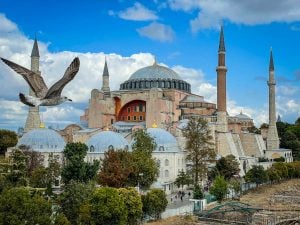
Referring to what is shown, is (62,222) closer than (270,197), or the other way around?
(62,222)

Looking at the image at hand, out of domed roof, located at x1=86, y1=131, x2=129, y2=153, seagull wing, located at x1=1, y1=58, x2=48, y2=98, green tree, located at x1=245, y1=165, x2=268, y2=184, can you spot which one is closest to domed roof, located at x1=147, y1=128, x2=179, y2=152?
domed roof, located at x1=86, y1=131, x2=129, y2=153

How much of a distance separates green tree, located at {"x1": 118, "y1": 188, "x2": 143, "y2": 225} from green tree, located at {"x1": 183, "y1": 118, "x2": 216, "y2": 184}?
30.3ft

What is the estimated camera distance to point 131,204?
1623 centimetres

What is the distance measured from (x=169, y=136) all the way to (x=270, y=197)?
710 cm

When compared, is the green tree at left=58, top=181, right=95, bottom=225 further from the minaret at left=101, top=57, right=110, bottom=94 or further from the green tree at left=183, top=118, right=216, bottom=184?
the minaret at left=101, top=57, right=110, bottom=94

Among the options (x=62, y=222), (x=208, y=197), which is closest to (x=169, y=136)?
(x=208, y=197)

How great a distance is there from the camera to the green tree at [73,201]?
51.9 ft

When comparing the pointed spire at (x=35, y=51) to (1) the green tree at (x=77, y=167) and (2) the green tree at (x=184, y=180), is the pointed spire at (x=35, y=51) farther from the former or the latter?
(1) the green tree at (x=77, y=167)

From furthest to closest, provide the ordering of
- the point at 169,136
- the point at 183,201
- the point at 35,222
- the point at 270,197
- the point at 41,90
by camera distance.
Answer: the point at 169,136
the point at 270,197
the point at 183,201
the point at 35,222
the point at 41,90

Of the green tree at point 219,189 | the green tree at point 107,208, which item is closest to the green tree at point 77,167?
the green tree at point 107,208

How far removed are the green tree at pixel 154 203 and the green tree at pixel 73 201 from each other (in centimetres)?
282

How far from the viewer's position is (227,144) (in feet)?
117

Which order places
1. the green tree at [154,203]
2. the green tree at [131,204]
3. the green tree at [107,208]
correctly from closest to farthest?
the green tree at [107,208] < the green tree at [131,204] < the green tree at [154,203]

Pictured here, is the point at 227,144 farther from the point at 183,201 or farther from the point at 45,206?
the point at 45,206
